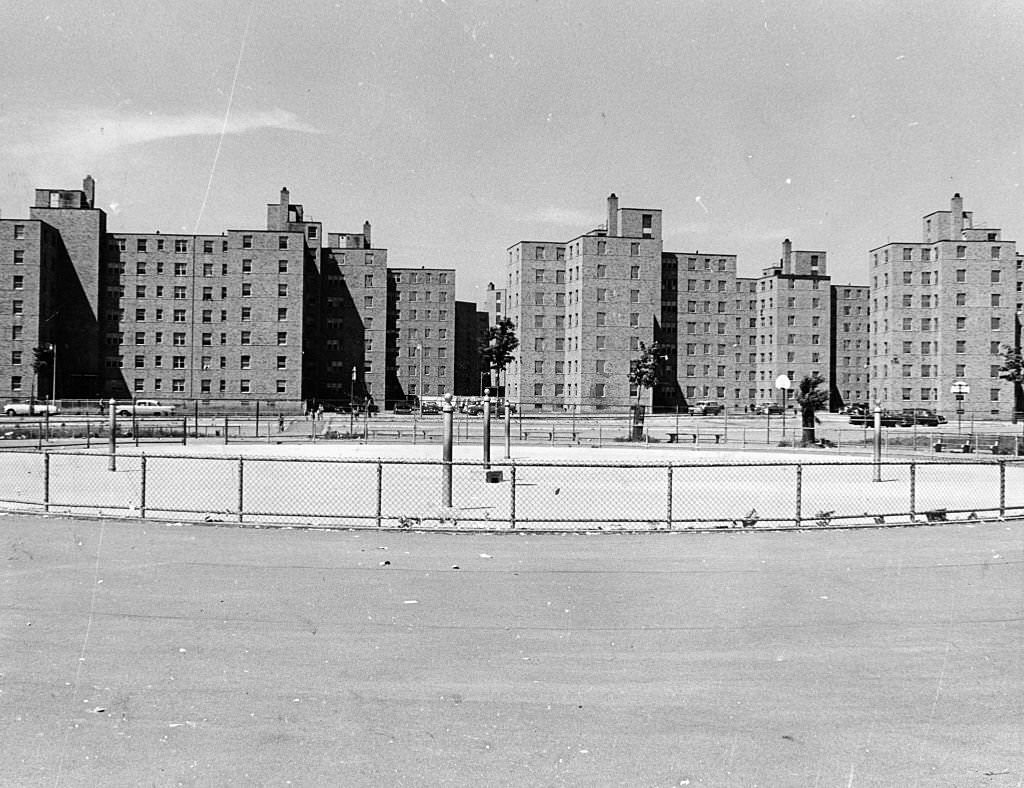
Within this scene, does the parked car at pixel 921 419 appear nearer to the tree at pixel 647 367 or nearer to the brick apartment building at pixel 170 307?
the tree at pixel 647 367

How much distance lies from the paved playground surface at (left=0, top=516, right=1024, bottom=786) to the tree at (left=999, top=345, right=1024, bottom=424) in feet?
330

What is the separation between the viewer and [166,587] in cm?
1104

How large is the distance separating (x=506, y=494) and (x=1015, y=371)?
96452mm

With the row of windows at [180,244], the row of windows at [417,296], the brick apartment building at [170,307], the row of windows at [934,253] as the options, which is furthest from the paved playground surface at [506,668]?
the row of windows at [417,296]

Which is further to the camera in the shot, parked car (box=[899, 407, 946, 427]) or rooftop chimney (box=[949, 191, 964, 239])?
rooftop chimney (box=[949, 191, 964, 239])

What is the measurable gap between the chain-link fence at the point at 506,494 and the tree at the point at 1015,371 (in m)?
79.8

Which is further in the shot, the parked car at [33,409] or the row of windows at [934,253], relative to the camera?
the row of windows at [934,253]

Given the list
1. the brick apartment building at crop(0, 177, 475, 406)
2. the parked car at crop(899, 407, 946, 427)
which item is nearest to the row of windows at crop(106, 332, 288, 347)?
the brick apartment building at crop(0, 177, 475, 406)

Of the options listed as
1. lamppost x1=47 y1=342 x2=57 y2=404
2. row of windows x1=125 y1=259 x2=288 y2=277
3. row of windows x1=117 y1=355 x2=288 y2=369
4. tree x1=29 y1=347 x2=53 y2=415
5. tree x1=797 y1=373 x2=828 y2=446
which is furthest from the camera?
row of windows x1=125 y1=259 x2=288 y2=277

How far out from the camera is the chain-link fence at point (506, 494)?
16906 mm

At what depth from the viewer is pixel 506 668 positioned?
796 cm

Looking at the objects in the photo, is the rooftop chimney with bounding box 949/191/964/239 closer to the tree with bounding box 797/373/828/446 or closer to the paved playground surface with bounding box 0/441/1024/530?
the tree with bounding box 797/373/828/446

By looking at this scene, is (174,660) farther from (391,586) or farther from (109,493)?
(109,493)

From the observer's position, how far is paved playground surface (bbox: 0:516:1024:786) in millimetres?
5930
